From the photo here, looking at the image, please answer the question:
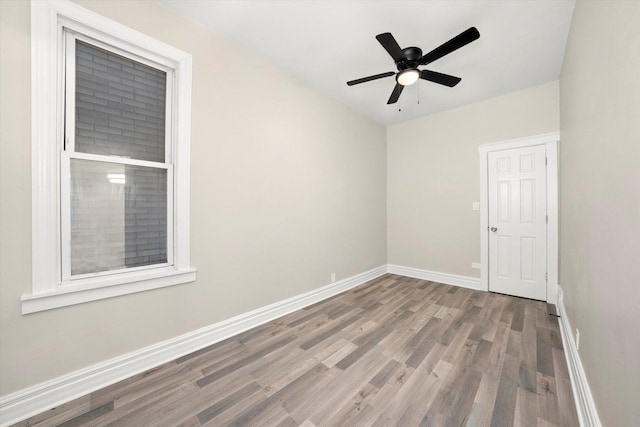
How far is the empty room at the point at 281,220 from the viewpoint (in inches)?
54.8

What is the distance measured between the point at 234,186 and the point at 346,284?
7.41 feet

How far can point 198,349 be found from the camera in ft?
6.93

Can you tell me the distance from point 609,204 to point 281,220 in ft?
8.19

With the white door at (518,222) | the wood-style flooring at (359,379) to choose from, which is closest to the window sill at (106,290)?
the wood-style flooring at (359,379)

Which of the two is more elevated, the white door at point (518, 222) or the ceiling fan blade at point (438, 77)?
the ceiling fan blade at point (438, 77)

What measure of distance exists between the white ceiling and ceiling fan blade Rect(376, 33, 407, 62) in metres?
0.31

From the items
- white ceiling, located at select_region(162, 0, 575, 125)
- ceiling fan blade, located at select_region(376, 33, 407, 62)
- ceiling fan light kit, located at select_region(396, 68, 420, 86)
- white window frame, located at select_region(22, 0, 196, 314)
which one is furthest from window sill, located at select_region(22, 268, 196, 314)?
ceiling fan light kit, located at select_region(396, 68, 420, 86)

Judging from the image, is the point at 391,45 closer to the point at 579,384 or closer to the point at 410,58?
the point at 410,58

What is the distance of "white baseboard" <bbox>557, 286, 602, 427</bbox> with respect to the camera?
1.31m

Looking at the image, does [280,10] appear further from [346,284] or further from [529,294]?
[529,294]

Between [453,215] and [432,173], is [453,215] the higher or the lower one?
the lower one

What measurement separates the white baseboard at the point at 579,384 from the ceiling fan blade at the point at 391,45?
103 inches

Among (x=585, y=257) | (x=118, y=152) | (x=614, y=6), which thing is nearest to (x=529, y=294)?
(x=585, y=257)

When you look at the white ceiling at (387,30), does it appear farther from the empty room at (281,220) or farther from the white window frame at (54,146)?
the white window frame at (54,146)
